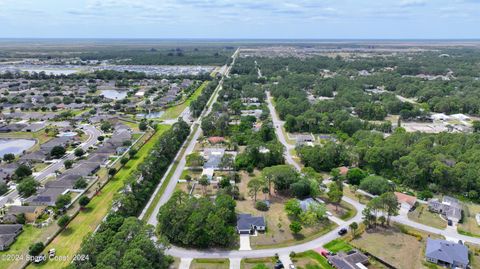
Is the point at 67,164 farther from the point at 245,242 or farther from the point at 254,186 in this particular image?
the point at 245,242

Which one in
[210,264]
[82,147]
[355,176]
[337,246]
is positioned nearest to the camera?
[210,264]

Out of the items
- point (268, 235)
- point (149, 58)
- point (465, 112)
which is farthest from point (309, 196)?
point (149, 58)

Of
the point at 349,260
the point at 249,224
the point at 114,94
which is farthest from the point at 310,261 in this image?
the point at 114,94

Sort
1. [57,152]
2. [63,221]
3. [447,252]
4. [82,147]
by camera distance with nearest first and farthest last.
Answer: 1. [447,252]
2. [63,221]
3. [57,152]
4. [82,147]

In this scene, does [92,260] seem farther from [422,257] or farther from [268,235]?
[422,257]

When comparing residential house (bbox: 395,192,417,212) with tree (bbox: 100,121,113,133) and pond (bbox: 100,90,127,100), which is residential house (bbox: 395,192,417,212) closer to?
tree (bbox: 100,121,113,133)

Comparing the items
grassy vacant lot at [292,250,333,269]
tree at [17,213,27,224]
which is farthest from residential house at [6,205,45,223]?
grassy vacant lot at [292,250,333,269]

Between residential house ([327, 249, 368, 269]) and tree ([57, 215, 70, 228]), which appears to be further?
tree ([57, 215, 70, 228])
